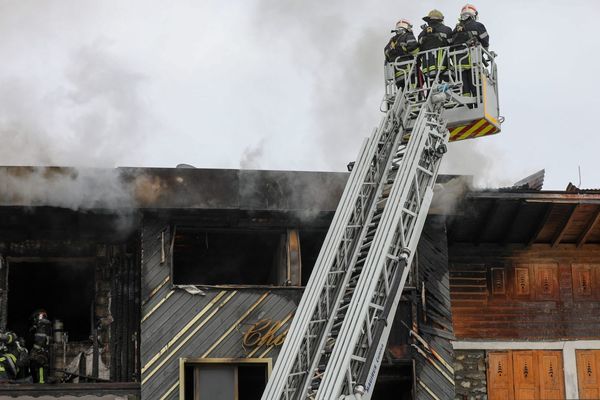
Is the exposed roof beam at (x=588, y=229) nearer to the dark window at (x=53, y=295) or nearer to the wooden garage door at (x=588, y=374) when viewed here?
the wooden garage door at (x=588, y=374)

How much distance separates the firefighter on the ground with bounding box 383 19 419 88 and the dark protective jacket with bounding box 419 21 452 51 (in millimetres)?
155

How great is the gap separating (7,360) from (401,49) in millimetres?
8300

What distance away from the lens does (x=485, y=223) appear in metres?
21.2

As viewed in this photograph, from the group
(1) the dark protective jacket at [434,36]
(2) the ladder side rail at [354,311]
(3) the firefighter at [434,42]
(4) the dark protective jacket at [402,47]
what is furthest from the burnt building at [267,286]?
(1) the dark protective jacket at [434,36]

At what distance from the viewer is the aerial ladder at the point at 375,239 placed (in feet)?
51.0

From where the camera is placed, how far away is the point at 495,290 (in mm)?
21938

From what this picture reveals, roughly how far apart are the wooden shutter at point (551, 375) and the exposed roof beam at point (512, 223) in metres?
2.28

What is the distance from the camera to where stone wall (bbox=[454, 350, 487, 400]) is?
21.3 meters

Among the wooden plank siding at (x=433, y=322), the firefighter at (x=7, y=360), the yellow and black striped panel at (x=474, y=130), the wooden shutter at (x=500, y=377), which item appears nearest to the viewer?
the firefighter at (x=7, y=360)

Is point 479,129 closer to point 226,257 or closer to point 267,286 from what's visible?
point 267,286

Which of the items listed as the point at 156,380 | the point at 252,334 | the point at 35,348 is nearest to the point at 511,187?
the point at 252,334

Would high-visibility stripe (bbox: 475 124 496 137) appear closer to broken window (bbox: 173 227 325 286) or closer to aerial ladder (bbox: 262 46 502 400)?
aerial ladder (bbox: 262 46 502 400)

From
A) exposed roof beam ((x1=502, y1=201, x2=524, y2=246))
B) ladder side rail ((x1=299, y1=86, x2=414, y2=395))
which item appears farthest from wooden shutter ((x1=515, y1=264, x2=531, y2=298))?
ladder side rail ((x1=299, y1=86, x2=414, y2=395))

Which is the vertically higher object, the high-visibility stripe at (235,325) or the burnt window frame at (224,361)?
the high-visibility stripe at (235,325)
